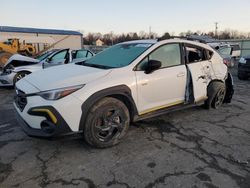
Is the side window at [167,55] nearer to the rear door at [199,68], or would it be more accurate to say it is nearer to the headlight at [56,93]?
the rear door at [199,68]

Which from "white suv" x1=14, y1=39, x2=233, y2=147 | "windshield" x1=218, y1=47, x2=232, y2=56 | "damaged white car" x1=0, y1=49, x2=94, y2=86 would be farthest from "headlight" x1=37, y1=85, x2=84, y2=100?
"windshield" x1=218, y1=47, x2=232, y2=56

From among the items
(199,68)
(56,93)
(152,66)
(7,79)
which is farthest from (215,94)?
(7,79)

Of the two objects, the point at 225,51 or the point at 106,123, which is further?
the point at 225,51

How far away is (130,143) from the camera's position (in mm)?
4047

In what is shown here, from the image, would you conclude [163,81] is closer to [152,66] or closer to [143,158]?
[152,66]

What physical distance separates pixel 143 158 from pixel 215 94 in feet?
9.56

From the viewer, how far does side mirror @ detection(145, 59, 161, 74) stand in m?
4.12

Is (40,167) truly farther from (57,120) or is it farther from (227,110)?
(227,110)

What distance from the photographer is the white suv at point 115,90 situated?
11.2 feet

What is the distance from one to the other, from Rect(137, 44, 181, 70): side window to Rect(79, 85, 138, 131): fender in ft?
2.13

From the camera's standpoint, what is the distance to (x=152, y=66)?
13.6 ft

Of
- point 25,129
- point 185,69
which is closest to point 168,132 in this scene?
point 185,69

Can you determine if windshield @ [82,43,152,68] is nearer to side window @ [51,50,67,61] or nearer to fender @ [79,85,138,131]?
fender @ [79,85,138,131]

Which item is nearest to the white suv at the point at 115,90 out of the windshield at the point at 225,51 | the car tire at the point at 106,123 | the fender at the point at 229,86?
the car tire at the point at 106,123
